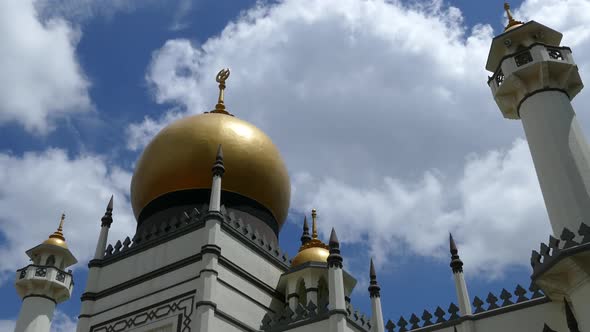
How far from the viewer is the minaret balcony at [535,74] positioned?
35.8ft

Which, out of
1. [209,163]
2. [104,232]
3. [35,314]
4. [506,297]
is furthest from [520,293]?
[35,314]

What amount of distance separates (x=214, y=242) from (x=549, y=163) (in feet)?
20.9

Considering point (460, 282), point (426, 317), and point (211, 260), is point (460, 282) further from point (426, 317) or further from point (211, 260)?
point (211, 260)

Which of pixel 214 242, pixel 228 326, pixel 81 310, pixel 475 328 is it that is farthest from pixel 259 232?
pixel 475 328

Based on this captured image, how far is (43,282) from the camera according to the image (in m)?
18.7

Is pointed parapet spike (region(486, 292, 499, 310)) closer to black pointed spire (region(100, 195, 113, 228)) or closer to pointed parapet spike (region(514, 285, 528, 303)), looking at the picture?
pointed parapet spike (region(514, 285, 528, 303))

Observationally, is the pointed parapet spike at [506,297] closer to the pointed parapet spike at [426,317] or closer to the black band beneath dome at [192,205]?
the pointed parapet spike at [426,317]

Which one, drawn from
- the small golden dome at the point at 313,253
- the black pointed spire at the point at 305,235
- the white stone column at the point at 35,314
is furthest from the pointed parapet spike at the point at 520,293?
the white stone column at the point at 35,314

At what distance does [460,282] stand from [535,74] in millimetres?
4305

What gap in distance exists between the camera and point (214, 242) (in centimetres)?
1132

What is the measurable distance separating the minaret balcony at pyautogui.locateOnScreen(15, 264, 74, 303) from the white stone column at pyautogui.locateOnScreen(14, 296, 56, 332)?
0.75ft

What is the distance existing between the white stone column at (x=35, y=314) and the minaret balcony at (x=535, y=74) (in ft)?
49.2

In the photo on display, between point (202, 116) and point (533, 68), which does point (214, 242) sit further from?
point (533, 68)

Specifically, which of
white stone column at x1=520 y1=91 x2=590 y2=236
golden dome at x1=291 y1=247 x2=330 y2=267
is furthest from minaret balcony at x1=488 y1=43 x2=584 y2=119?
golden dome at x1=291 y1=247 x2=330 y2=267
